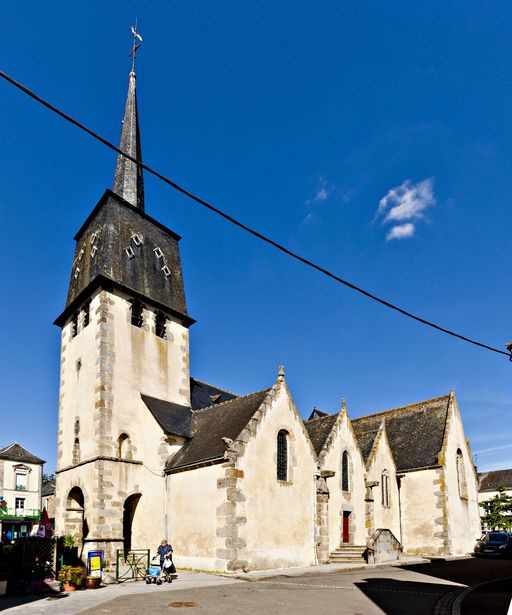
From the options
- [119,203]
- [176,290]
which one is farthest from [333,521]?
[119,203]

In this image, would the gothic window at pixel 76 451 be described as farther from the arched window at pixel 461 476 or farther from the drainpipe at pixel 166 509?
the arched window at pixel 461 476

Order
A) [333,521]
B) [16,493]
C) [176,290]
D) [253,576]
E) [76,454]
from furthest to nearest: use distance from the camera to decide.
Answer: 1. [16,493]
2. [176,290]
3. [333,521]
4. [76,454]
5. [253,576]

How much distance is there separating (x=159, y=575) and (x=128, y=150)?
2149cm

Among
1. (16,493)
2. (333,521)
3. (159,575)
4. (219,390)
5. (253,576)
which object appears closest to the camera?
(159,575)

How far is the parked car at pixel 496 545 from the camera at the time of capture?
30516 mm

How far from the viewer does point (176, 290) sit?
91.2ft

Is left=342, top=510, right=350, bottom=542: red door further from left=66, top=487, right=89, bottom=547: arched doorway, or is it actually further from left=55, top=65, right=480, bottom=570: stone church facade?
left=66, top=487, right=89, bottom=547: arched doorway

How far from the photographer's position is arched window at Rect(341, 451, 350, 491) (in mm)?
26375

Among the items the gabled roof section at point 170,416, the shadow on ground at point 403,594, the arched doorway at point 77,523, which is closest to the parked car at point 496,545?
the shadow on ground at point 403,594

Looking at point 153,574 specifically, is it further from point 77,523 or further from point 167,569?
point 77,523

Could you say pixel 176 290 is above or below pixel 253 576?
above

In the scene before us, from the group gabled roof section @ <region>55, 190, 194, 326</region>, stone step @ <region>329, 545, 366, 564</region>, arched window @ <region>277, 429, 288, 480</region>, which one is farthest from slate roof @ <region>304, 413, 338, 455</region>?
gabled roof section @ <region>55, 190, 194, 326</region>

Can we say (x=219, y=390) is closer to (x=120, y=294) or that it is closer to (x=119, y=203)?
(x=120, y=294)

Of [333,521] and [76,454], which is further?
[333,521]
